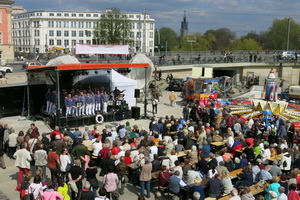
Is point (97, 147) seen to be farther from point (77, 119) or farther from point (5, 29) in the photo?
point (5, 29)

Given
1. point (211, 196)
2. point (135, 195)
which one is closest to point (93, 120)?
point (135, 195)

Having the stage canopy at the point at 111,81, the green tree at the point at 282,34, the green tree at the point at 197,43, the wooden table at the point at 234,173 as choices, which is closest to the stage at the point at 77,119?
the stage canopy at the point at 111,81

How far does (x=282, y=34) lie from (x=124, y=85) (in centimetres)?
8503

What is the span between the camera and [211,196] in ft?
29.1

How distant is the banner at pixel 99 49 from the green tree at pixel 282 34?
81.6 meters

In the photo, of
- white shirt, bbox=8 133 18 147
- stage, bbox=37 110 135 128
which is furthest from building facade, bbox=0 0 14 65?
white shirt, bbox=8 133 18 147

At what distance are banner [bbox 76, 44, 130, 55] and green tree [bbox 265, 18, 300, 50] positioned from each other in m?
81.6

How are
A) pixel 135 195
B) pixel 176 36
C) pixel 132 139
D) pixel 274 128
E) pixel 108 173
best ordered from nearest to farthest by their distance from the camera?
1. pixel 108 173
2. pixel 135 195
3. pixel 132 139
4. pixel 274 128
5. pixel 176 36

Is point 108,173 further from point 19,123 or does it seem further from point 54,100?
point 19,123

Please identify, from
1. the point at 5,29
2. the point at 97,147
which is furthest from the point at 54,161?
the point at 5,29

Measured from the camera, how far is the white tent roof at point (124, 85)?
21203 millimetres

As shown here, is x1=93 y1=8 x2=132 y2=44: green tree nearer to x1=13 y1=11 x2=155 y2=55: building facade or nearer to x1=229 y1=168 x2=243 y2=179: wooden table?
x1=13 y1=11 x2=155 y2=55: building facade

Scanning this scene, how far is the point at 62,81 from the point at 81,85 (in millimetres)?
1231

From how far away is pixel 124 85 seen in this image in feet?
70.7
